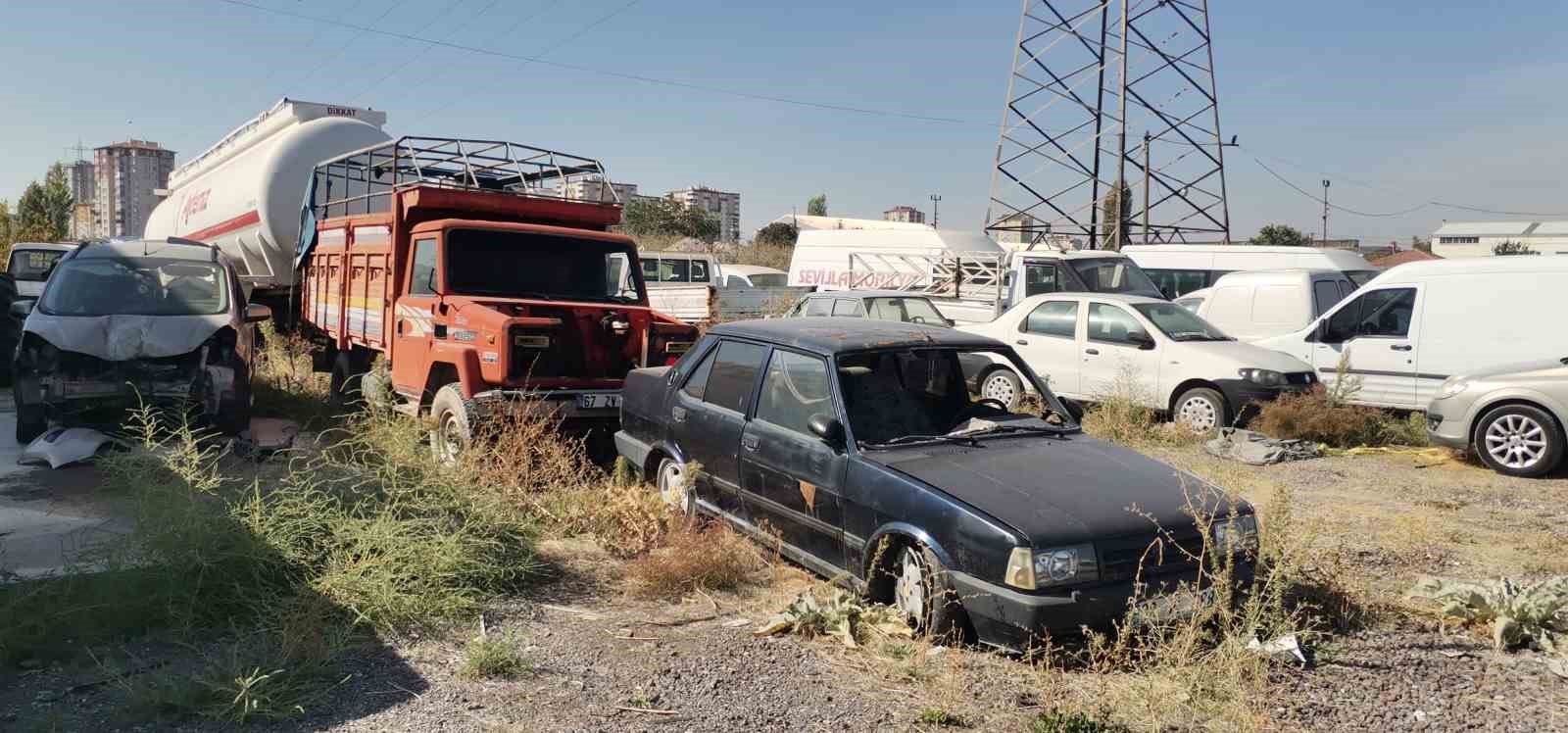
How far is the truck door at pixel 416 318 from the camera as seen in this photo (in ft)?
29.2

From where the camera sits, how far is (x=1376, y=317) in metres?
11.0

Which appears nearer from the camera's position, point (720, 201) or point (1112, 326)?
point (1112, 326)

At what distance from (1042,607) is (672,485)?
10.1 feet

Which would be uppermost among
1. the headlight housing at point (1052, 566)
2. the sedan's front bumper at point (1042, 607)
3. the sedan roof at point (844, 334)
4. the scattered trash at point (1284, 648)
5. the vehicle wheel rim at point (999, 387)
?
the sedan roof at point (844, 334)

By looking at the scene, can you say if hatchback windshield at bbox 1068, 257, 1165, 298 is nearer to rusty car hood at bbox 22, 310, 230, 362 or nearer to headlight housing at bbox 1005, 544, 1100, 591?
rusty car hood at bbox 22, 310, 230, 362

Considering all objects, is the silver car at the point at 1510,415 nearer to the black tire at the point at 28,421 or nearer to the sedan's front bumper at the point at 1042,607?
the sedan's front bumper at the point at 1042,607

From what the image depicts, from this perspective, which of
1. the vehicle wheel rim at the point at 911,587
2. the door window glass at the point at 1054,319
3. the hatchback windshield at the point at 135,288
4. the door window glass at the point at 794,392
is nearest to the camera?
the vehicle wheel rim at the point at 911,587

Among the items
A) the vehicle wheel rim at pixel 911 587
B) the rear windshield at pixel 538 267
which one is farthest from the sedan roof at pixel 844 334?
the rear windshield at pixel 538 267

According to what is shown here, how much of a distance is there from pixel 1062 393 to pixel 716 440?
678 centimetres

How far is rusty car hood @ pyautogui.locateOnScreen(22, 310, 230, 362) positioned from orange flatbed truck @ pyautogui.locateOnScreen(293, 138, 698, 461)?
1630mm

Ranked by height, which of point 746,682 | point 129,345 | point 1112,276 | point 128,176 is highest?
point 128,176

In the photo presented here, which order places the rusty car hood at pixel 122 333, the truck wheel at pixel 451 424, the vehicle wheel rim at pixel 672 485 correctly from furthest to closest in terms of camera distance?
the rusty car hood at pixel 122 333, the truck wheel at pixel 451 424, the vehicle wheel rim at pixel 672 485

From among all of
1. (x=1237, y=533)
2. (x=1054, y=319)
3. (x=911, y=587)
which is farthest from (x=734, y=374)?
(x=1054, y=319)

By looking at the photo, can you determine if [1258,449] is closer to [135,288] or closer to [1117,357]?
[1117,357]
